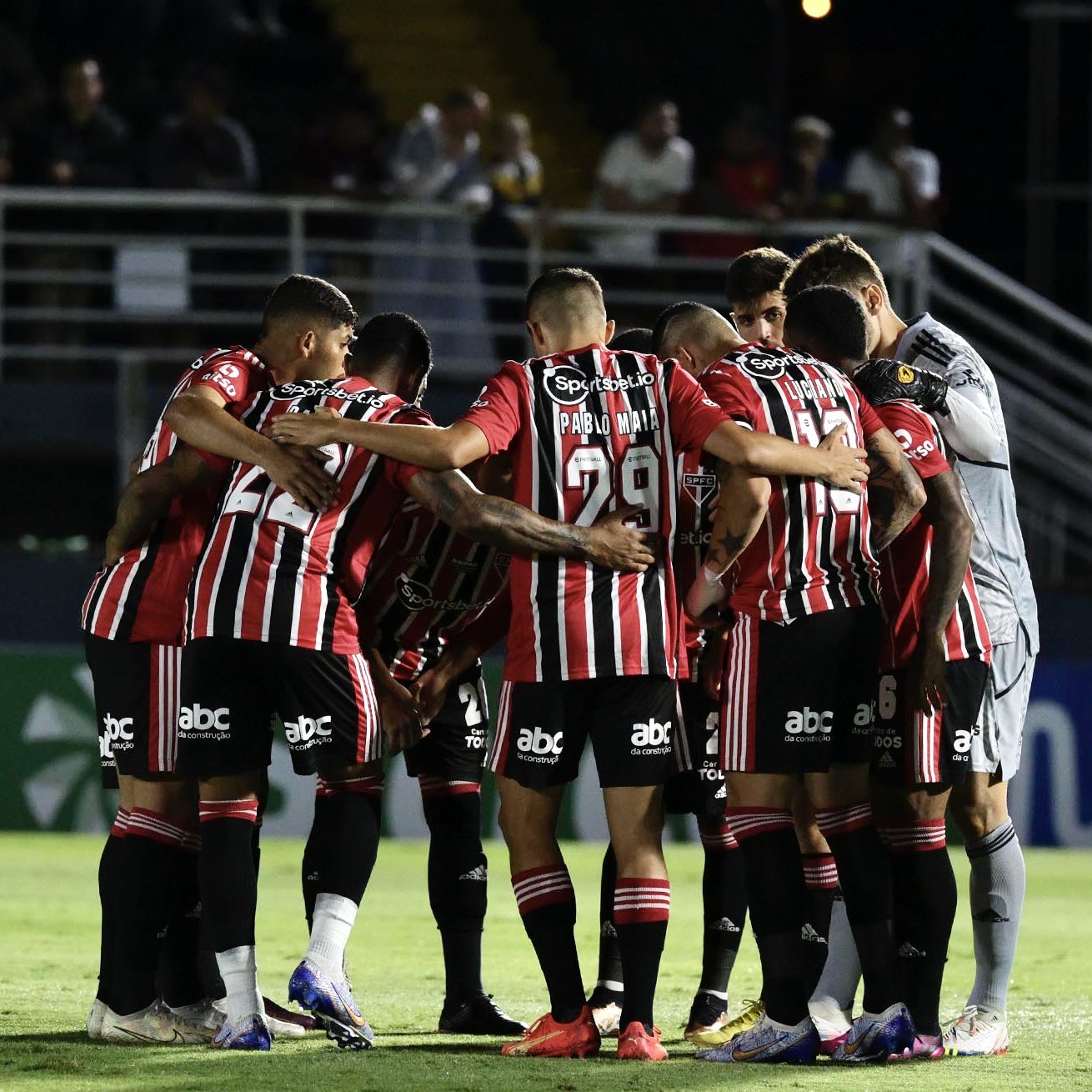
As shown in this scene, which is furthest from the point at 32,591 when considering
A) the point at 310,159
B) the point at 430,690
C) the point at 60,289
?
the point at 430,690

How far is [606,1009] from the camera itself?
6301mm

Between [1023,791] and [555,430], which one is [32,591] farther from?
[555,430]

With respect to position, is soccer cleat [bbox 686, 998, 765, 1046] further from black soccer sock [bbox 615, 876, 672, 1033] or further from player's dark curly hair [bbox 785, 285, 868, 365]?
player's dark curly hair [bbox 785, 285, 868, 365]

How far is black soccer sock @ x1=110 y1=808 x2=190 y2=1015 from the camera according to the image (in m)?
5.84

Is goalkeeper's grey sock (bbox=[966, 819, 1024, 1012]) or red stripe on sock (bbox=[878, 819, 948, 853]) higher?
red stripe on sock (bbox=[878, 819, 948, 853])

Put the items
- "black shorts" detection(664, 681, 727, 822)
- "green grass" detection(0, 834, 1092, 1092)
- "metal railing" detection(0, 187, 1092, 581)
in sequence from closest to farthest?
"green grass" detection(0, 834, 1092, 1092), "black shorts" detection(664, 681, 727, 822), "metal railing" detection(0, 187, 1092, 581)

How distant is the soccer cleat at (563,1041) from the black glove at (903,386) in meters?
1.97

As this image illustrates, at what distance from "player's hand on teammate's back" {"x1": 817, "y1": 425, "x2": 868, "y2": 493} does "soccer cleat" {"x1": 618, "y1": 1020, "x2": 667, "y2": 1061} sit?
1595mm

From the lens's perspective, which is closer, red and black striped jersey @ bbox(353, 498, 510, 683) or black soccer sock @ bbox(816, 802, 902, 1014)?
black soccer sock @ bbox(816, 802, 902, 1014)

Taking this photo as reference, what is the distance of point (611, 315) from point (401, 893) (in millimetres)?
5874

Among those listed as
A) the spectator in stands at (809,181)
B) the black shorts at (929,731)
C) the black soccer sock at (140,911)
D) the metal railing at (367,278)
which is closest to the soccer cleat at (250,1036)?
the black soccer sock at (140,911)

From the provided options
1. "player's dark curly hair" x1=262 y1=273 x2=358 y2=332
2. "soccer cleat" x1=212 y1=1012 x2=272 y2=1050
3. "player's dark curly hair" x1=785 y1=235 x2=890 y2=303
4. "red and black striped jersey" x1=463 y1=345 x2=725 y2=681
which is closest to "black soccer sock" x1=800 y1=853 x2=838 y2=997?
"red and black striped jersey" x1=463 y1=345 x2=725 y2=681

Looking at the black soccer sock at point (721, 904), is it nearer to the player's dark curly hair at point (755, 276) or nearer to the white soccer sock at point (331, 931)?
the white soccer sock at point (331, 931)

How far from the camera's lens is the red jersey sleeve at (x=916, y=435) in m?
5.82
